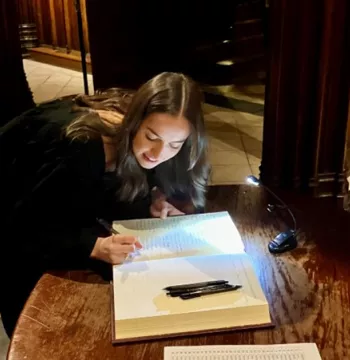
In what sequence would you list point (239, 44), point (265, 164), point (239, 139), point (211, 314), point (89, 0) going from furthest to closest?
point (239, 44)
point (89, 0)
point (239, 139)
point (265, 164)
point (211, 314)

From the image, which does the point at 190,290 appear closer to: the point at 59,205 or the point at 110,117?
the point at 59,205

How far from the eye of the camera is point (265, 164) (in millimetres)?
1899

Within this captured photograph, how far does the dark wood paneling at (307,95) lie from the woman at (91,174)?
1.93 feet

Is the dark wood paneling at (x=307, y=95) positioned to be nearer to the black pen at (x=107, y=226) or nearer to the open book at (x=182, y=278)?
the open book at (x=182, y=278)

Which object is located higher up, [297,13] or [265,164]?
[297,13]

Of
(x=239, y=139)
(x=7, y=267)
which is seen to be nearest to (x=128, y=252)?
(x=7, y=267)

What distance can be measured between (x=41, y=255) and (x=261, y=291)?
398 millimetres

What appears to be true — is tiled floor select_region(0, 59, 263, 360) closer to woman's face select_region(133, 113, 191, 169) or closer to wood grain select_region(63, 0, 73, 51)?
wood grain select_region(63, 0, 73, 51)

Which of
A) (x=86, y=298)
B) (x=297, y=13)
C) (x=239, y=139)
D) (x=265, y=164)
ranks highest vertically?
(x=297, y=13)

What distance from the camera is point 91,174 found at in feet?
3.83

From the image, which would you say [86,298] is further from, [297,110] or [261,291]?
[297,110]

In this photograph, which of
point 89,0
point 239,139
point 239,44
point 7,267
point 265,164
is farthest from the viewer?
point 239,44

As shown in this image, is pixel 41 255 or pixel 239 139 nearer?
pixel 41 255

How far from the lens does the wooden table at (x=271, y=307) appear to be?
2.90 feet
